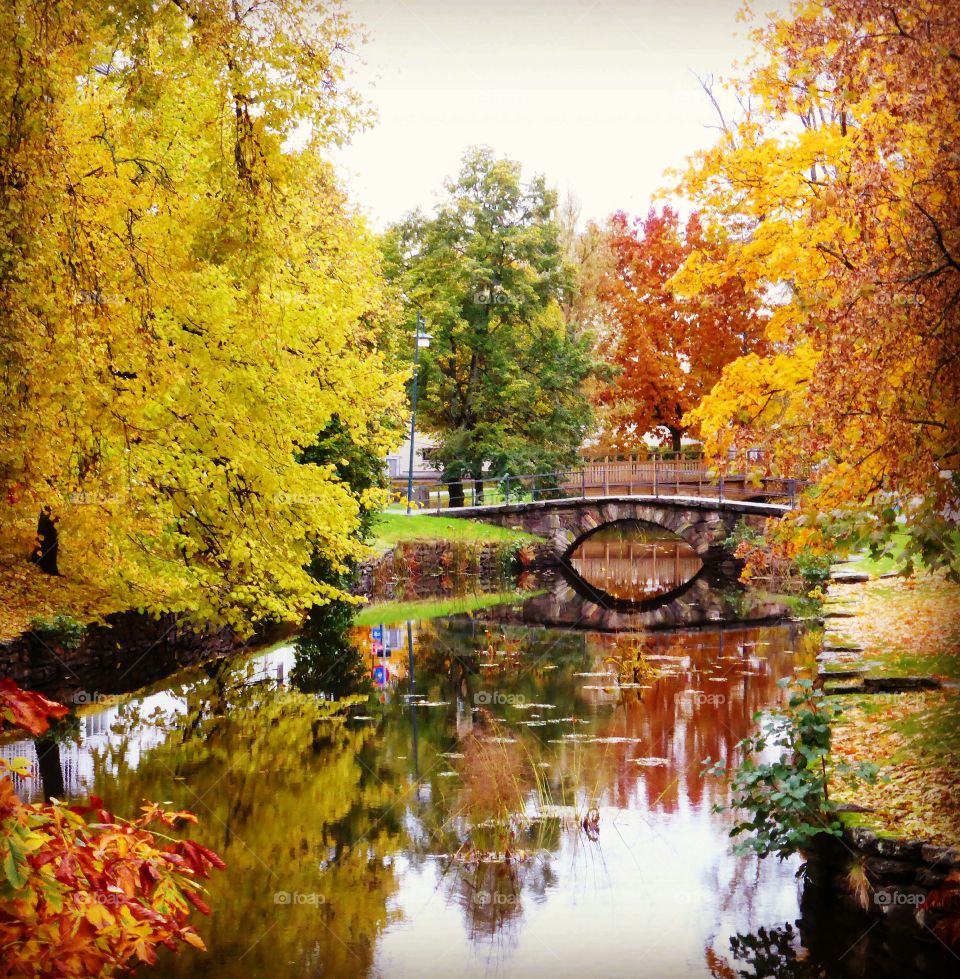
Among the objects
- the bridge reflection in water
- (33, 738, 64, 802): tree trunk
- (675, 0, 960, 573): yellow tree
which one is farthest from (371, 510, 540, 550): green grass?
(675, 0, 960, 573): yellow tree

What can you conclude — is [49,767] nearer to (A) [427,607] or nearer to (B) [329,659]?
(B) [329,659]

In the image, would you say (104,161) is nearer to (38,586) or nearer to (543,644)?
(38,586)

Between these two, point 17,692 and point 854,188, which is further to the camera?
point 854,188

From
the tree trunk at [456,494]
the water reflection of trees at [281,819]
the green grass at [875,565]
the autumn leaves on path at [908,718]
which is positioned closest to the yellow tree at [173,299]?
the water reflection of trees at [281,819]

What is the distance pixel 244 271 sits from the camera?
28.9 feet

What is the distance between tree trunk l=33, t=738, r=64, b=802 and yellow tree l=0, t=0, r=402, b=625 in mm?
1973

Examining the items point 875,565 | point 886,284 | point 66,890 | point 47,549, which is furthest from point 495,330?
point 66,890

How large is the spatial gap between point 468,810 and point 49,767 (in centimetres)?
432

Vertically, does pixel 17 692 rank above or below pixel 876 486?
below

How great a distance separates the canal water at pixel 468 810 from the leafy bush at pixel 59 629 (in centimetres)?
90

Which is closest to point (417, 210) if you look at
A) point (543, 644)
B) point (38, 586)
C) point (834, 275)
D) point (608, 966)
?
point (543, 644)

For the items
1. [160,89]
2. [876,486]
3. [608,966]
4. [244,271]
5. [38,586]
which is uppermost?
[160,89]

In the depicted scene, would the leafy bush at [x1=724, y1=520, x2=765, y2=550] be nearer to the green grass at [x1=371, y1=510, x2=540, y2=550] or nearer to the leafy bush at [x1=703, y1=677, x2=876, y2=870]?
the green grass at [x1=371, y1=510, x2=540, y2=550]

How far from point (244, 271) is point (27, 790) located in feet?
17.2
